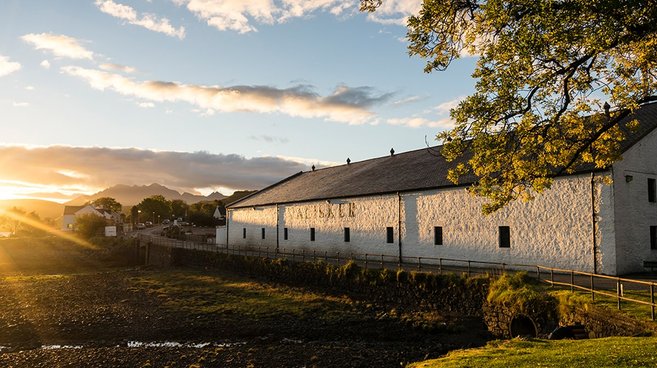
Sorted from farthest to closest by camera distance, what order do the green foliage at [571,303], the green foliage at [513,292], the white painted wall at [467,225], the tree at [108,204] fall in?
the tree at [108,204] → the white painted wall at [467,225] → the green foliage at [513,292] → the green foliage at [571,303]

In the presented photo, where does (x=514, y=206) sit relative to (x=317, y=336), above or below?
above

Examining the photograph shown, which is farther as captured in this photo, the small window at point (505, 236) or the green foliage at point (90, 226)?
the green foliage at point (90, 226)

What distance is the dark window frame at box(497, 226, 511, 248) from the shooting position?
83.6 ft

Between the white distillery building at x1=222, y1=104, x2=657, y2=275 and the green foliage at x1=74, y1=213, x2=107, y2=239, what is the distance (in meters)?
54.2

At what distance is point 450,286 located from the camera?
21.9 m

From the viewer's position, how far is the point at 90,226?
281 ft

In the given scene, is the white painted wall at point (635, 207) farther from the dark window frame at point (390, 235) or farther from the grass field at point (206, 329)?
the dark window frame at point (390, 235)

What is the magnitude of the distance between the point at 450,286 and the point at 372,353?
6.61 meters

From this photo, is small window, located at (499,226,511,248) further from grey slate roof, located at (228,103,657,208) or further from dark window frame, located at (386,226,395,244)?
dark window frame, located at (386,226,395,244)

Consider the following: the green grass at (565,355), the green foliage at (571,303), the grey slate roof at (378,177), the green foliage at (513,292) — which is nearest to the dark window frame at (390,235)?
the grey slate roof at (378,177)

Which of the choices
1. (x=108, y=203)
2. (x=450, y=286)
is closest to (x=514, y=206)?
(x=450, y=286)

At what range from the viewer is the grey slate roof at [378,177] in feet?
85.4

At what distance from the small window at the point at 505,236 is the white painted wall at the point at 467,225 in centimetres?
23

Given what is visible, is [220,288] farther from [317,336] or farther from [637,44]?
[637,44]
